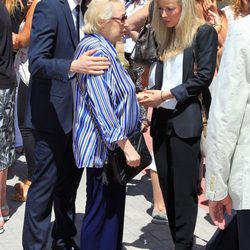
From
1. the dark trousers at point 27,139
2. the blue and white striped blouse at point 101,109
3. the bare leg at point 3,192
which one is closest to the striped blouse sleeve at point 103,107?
the blue and white striped blouse at point 101,109

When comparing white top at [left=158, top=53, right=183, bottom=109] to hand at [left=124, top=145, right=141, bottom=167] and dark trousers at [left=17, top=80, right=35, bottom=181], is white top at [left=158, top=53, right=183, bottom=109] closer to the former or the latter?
hand at [left=124, top=145, right=141, bottom=167]

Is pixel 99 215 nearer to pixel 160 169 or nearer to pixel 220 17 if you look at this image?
pixel 160 169

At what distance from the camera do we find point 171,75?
374 cm

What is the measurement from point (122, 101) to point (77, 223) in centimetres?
173

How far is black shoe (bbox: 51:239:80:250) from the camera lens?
4.11m

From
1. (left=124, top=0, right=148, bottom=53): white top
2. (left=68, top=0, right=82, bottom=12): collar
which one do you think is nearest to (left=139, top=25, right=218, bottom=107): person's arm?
(left=68, top=0, right=82, bottom=12): collar

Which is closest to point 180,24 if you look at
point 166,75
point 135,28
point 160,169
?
point 166,75

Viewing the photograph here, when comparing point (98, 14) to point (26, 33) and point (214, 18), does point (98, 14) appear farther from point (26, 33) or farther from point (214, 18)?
point (26, 33)

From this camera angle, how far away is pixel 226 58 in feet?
8.08

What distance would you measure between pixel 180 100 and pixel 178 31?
431 mm

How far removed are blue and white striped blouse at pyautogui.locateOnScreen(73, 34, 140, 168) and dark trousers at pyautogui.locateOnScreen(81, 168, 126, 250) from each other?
0.16 metres

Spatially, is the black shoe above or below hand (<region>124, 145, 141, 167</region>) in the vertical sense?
below

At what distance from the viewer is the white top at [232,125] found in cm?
241

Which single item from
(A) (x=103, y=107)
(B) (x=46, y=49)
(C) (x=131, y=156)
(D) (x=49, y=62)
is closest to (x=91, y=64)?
(A) (x=103, y=107)
